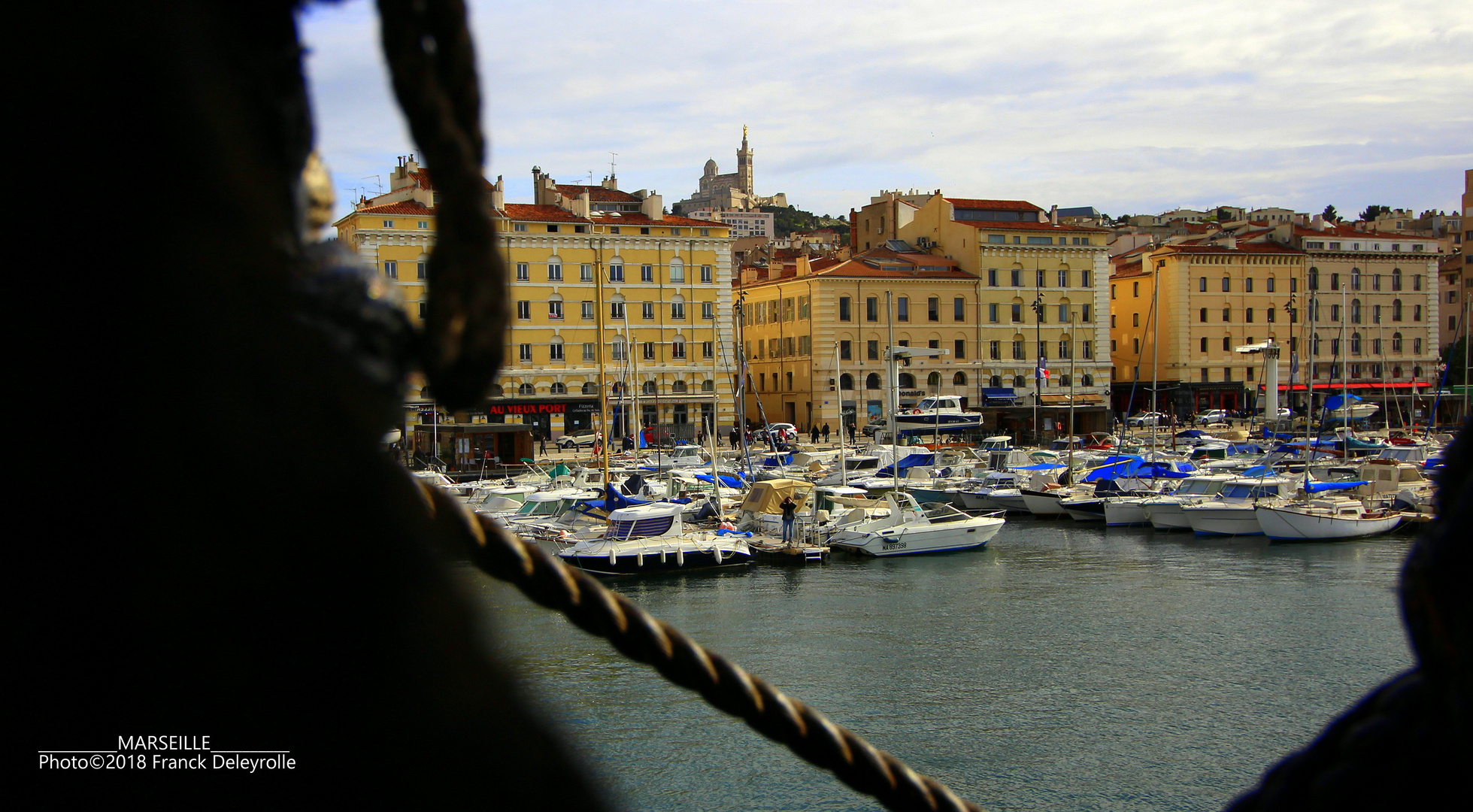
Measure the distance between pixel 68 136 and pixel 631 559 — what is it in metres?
21.5

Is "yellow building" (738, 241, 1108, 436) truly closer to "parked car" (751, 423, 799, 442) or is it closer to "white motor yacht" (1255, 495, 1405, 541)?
"parked car" (751, 423, 799, 442)

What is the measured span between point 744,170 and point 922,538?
15537cm

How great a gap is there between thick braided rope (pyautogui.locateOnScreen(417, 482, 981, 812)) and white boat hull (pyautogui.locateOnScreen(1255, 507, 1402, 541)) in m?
26.3

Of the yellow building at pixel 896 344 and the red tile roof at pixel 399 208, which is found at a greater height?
the red tile roof at pixel 399 208

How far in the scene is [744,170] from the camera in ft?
573

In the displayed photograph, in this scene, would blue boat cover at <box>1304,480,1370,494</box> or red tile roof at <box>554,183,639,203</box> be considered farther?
red tile roof at <box>554,183,639,203</box>

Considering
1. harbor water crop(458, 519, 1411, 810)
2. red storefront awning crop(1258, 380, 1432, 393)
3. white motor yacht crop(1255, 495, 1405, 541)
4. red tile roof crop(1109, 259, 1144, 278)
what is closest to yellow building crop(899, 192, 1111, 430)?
red tile roof crop(1109, 259, 1144, 278)

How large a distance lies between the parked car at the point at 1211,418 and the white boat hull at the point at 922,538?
31761 millimetres

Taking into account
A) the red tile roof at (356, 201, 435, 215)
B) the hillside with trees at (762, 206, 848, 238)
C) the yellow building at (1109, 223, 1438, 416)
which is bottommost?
the yellow building at (1109, 223, 1438, 416)

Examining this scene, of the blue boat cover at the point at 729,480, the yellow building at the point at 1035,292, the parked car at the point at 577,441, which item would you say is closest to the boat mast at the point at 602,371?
the parked car at the point at 577,441

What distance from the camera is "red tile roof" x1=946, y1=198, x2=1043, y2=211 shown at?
5483 cm

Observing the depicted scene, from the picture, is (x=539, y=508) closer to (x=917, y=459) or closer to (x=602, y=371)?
(x=602, y=371)

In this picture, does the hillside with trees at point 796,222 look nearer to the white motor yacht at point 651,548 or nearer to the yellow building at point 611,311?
the yellow building at point 611,311

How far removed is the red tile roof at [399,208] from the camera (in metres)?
40.2
